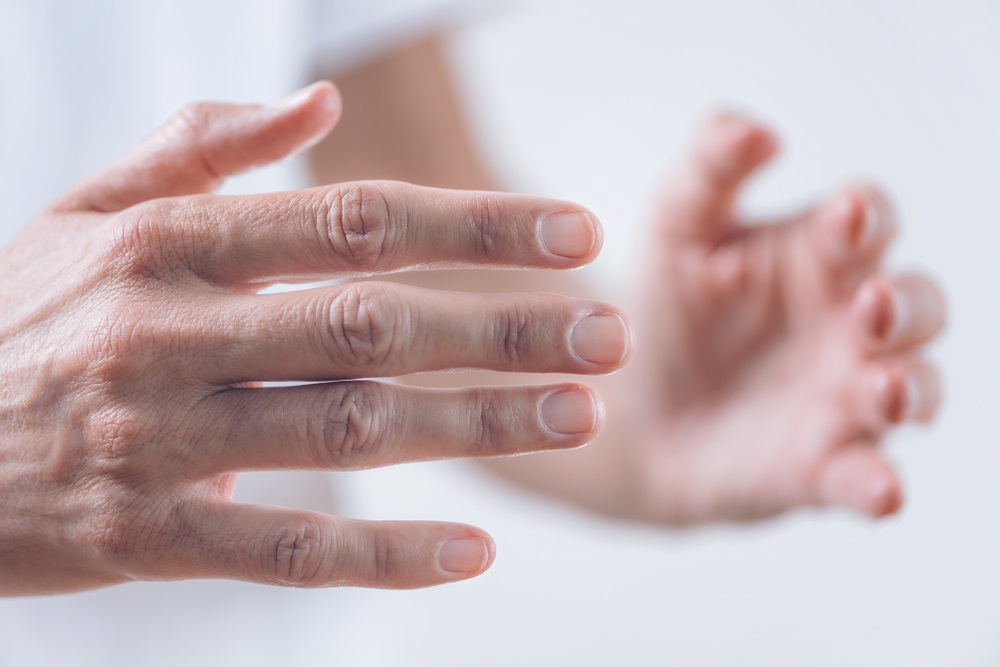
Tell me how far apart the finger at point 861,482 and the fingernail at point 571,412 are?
0.33m

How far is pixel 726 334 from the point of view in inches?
Result: 32.1

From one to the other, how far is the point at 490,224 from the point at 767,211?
104cm

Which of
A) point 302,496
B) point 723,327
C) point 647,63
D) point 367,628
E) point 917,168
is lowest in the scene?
point 367,628

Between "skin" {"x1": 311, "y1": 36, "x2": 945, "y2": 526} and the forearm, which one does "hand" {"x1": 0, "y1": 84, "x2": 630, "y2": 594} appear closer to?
"skin" {"x1": 311, "y1": 36, "x2": 945, "y2": 526}

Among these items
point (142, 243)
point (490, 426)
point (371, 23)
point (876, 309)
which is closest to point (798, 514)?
point (876, 309)

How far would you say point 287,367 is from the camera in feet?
1.42

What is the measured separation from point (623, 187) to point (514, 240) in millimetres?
1010

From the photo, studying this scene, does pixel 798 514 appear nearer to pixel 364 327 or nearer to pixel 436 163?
pixel 436 163

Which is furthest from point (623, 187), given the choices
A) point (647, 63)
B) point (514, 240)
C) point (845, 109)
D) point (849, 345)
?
point (514, 240)

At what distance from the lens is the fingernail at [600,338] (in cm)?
44

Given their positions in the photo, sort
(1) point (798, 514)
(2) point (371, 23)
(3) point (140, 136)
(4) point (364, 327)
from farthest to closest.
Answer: (1) point (798, 514)
(2) point (371, 23)
(3) point (140, 136)
(4) point (364, 327)

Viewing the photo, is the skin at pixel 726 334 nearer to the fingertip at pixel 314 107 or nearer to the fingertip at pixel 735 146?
the fingertip at pixel 735 146

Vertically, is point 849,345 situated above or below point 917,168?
below

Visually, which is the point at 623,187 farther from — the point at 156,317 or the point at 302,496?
the point at 156,317
